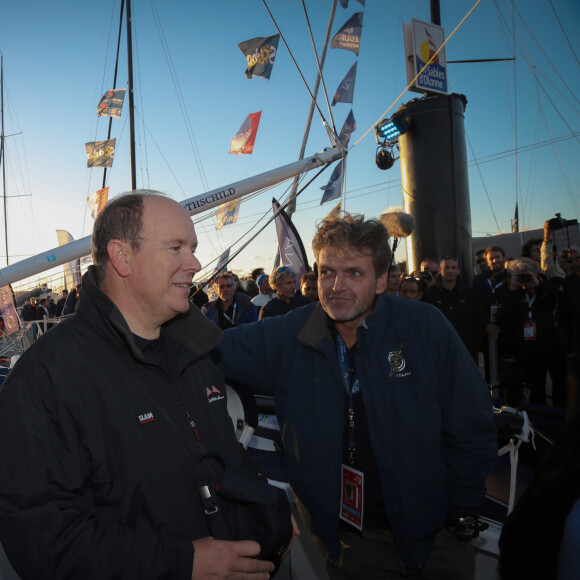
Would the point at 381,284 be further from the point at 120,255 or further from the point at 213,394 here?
the point at 120,255

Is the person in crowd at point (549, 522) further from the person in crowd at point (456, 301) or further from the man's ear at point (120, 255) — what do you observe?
the person in crowd at point (456, 301)

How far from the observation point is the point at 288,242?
23.8 ft

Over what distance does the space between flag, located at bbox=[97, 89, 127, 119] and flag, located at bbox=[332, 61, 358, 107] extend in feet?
17.7

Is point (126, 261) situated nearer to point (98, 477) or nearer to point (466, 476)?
point (98, 477)

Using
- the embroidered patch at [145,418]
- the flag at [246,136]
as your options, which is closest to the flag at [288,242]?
the flag at [246,136]

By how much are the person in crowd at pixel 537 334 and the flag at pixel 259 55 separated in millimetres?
5970

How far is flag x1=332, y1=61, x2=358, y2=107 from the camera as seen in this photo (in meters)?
9.93

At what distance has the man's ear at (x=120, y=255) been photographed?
140 cm

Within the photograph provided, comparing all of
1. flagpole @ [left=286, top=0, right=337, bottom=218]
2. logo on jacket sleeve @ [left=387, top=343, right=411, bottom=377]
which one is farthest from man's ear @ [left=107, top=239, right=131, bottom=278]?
flagpole @ [left=286, top=0, right=337, bottom=218]

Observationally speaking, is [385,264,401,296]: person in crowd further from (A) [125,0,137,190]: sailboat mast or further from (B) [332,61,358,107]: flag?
(A) [125,0,137,190]: sailboat mast

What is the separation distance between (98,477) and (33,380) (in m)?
0.30

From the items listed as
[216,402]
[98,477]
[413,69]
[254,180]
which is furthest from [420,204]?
[98,477]

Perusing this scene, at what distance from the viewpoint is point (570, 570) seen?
808 millimetres

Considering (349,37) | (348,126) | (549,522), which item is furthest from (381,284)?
(348,126)
